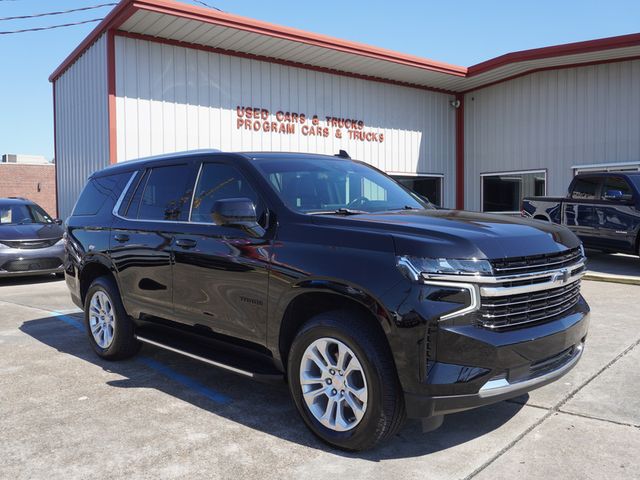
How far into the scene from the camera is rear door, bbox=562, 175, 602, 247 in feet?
38.1

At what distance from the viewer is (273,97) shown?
48.9 feet

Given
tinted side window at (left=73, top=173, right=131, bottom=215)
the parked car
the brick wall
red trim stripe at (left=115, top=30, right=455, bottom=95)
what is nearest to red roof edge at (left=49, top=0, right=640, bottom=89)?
red trim stripe at (left=115, top=30, right=455, bottom=95)

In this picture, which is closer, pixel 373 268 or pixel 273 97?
pixel 373 268

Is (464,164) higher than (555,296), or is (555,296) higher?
(464,164)

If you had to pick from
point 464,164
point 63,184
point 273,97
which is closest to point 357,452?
point 273,97

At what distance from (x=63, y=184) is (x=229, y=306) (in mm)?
14188

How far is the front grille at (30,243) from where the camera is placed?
10961mm

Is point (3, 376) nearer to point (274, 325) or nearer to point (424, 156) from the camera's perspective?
point (274, 325)

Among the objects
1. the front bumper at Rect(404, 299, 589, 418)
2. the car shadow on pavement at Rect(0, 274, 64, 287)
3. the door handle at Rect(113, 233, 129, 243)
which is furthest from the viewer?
the car shadow on pavement at Rect(0, 274, 64, 287)

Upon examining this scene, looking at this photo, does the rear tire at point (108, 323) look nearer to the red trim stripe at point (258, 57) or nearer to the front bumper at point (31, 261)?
the front bumper at point (31, 261)

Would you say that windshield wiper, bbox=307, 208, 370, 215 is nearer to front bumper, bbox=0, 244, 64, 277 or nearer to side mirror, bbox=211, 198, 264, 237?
side mirror, bbox=211, 198, 264, 237

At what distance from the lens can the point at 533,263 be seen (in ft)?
10.9

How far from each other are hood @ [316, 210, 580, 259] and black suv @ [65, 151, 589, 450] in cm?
1

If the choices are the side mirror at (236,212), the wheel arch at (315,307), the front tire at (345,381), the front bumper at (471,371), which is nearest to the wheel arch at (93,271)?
the side mirror at (236,212)
